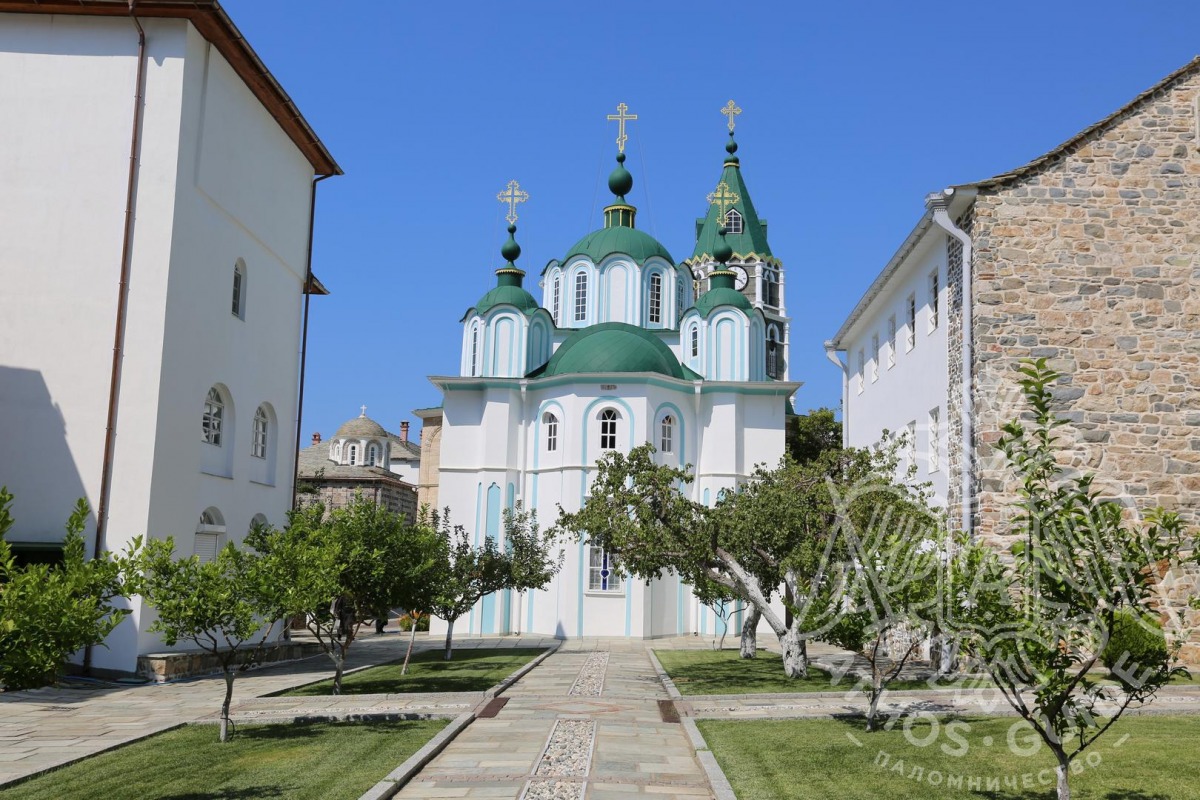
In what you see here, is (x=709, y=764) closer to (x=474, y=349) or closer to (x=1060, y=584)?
(x=1060, y=584)

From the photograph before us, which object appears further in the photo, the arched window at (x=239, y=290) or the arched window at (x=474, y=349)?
the arched window at (x=474, y=349)

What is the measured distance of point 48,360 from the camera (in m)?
16.8

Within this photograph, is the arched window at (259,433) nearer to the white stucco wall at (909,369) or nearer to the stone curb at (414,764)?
the stone curb at (414,764)

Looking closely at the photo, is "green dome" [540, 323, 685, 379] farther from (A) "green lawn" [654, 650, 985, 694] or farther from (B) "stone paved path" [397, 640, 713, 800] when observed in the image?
(B) "stone paved path" [397, 640, 713, 800]

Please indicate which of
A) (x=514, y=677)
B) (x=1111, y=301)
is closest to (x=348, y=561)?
(x=514, y=677)

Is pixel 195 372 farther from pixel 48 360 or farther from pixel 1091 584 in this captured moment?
pixel 1091 584

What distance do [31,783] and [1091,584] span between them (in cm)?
815

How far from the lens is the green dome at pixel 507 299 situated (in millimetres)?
34406

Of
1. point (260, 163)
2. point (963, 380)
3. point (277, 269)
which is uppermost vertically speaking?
point (260, 163)

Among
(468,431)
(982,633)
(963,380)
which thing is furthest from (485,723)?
(468,431)

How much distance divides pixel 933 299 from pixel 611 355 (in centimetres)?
1406

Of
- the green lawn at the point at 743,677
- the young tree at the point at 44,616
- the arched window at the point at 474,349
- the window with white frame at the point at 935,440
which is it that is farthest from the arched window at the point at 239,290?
the arched window at the point at 474,349

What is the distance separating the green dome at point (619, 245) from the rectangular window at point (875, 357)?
13.9 meters

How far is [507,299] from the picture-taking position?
34.7 m
